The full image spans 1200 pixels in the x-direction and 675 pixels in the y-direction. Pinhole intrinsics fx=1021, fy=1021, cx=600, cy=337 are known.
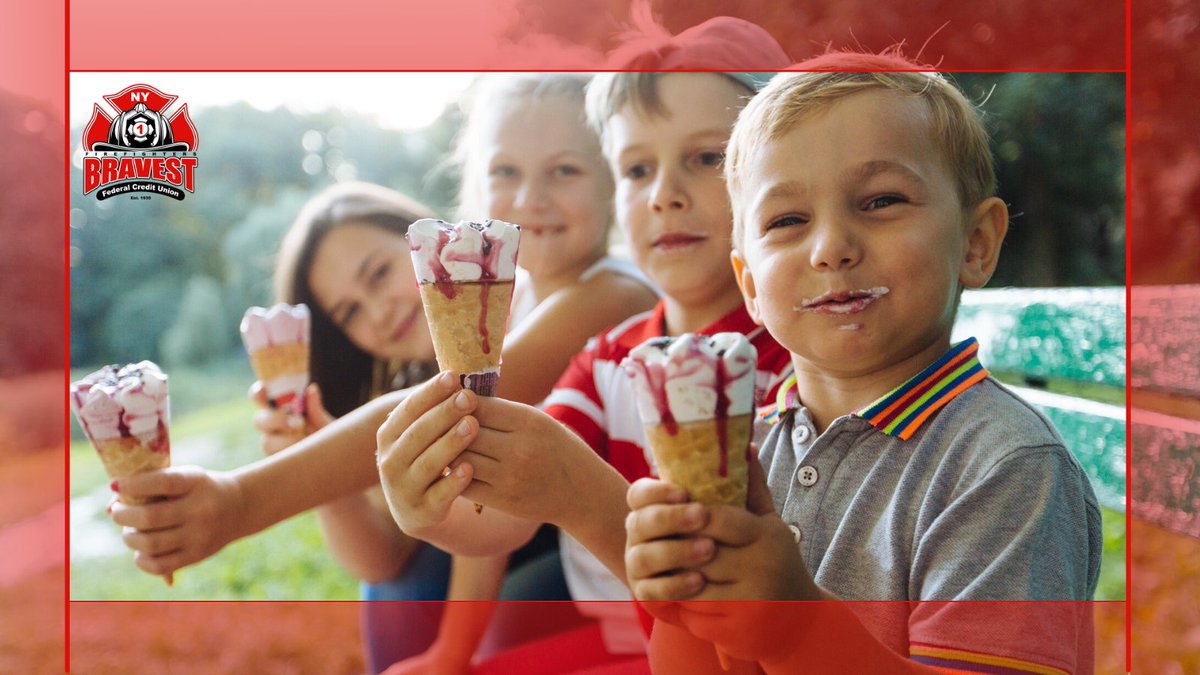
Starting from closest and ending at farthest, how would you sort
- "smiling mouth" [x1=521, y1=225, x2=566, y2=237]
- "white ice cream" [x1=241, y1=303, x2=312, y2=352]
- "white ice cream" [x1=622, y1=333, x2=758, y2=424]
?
"white ice cream" [x1=622, y1=333, x2=758, y2=424] → "smiling mouth" [x1=521, y1=225, x2=566, y2=237] → "white ice cream" [x1=241, y1=303, x2=312, y2=352]

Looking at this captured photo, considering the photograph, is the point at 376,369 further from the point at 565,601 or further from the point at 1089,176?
the point at 1089,176

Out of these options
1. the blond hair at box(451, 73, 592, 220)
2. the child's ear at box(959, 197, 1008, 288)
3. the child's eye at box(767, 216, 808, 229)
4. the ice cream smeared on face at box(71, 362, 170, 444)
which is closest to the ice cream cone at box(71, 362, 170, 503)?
the ice cream smeared on face at box(71, 362, 170, 444)

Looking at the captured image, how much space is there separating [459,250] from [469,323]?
0.20ft

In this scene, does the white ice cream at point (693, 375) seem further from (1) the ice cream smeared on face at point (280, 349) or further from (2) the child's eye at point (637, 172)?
(1) the ice cream smeared on face at point (280, 349)

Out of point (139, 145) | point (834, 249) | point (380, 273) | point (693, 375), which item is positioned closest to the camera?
point (693, 375)

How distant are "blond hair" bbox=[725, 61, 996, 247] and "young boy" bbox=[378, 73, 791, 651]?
0.11ft

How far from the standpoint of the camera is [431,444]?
2.76 feet

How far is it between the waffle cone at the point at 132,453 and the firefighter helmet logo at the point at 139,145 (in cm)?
27

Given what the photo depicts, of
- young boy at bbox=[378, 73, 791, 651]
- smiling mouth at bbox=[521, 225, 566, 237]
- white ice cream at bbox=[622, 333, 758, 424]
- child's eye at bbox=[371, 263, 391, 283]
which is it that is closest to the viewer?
white ice cream at bbox=[622, 333, 758, 424]

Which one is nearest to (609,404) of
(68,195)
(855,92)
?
(855,92)

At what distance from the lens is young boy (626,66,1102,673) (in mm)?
805

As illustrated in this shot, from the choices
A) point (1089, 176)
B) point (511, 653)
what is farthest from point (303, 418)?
point (1089, 176)

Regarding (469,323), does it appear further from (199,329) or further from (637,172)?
(199,329)

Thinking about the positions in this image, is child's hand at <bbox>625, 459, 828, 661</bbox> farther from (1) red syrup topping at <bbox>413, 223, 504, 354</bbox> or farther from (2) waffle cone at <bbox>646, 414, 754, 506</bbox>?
(1) red syrup topping at <bbox>413, 223, 504, 354</bbox>
